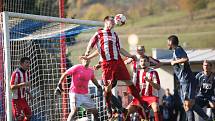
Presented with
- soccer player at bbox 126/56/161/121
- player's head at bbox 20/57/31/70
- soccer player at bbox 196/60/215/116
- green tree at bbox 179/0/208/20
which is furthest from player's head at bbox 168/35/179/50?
green tree at bbox 179/0/208/20

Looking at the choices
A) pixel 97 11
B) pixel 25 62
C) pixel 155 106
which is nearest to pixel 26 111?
pixel 25 62

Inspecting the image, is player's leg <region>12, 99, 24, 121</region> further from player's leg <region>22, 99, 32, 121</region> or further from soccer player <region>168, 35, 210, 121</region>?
soccer player <region>168, 35, 210, 121</region>

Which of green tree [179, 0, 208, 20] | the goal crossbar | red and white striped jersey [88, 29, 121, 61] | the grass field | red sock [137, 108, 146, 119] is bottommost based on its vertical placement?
red sock [137, 108, 146, 119]

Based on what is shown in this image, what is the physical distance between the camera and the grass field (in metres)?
77.2

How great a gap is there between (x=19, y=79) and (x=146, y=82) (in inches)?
119

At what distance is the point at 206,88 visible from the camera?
16.6m

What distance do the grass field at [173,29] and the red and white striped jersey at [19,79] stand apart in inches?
2182

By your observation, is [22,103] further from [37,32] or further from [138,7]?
[138,7]

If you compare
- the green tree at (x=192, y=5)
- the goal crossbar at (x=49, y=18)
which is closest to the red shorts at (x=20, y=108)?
the goal crossbar at (x=49, y=18)

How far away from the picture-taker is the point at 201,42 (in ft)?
247

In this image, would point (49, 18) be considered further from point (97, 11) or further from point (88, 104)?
point (97, 11)

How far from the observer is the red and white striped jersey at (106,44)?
46.6 ft

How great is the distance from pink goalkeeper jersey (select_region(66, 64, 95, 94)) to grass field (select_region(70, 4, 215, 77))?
56.9 metres

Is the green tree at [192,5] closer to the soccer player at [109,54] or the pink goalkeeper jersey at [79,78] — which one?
the pink goalkeeper jersey at [79,78]
